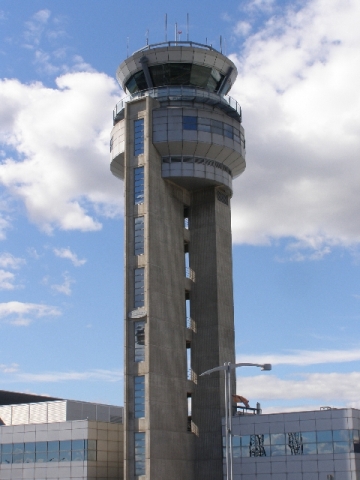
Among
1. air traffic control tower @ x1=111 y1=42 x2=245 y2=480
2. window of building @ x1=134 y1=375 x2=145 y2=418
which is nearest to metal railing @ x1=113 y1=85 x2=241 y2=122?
air traffic control tower @ x1=111 y1=42 x2=245 y2=480

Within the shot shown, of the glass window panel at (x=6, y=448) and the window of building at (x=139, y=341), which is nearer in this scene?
the window of building at (x=139, y=341)

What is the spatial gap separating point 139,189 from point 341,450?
31.1 metres

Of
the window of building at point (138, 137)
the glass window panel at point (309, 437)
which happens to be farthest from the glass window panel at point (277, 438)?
the window of building at point (138, 137)

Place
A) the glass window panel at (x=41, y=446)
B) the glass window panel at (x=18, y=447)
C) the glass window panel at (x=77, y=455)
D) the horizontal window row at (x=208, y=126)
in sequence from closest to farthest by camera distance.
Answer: the glass window panel at (x=77, y=455) < the glass window panel at (x=41, y=446) < the glass window panel at (x=18, y=447) < the horizontal window row at (x=208, y=126)

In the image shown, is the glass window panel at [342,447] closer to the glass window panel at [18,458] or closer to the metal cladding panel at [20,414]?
the glass window panel at [18,458]

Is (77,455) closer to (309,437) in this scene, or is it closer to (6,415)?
(6,415)

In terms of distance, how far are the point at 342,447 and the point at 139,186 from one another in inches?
1230

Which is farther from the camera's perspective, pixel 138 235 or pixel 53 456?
pixel 138 235

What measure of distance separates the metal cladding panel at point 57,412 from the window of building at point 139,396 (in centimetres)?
986

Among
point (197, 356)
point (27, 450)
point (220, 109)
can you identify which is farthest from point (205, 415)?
point (220, 109)

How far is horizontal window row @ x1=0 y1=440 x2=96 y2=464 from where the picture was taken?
69125 mm

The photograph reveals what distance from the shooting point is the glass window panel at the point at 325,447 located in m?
64.6

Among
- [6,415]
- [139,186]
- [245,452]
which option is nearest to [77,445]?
[6,415]

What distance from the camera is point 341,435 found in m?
64.2
